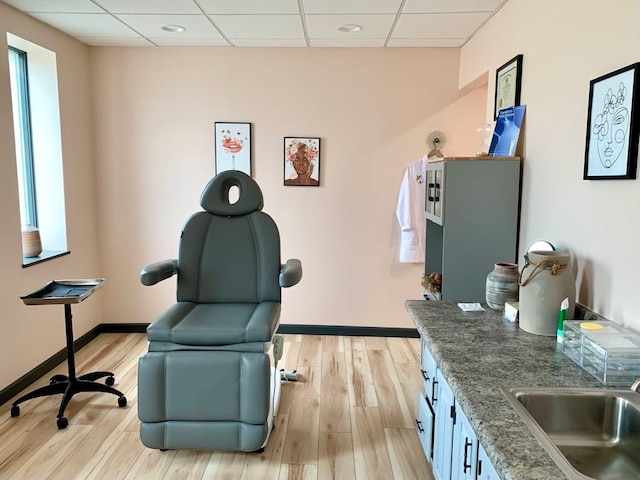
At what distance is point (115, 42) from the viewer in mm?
3865

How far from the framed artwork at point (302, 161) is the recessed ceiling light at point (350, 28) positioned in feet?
3.01

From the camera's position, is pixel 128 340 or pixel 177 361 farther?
pixel 128 340

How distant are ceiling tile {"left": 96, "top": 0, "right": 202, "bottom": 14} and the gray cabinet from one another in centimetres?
184

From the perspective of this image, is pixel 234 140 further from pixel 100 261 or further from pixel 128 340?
pixel 128 340

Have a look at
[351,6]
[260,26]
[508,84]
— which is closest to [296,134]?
[260,26]

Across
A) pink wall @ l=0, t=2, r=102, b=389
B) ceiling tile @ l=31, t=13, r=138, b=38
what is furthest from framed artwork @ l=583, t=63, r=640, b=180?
pink wall @ l=0, t=2, r=102, b=389

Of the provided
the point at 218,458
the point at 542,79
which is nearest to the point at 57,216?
the point at 218,458

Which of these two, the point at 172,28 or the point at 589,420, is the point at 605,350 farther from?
the point at 172,28

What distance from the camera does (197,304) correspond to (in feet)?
8.98

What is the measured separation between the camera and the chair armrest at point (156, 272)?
2.51 metres

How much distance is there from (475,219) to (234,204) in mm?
Answer: 1344

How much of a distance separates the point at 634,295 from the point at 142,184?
3.69m

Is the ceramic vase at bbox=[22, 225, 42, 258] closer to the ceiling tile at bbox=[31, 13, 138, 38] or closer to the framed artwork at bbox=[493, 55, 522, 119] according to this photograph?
the ceiling tile at bbox=[31, 13, 138, 38]

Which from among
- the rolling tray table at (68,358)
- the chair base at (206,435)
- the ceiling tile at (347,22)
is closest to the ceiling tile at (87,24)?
Answer: the ceiling tile at (347,22)
